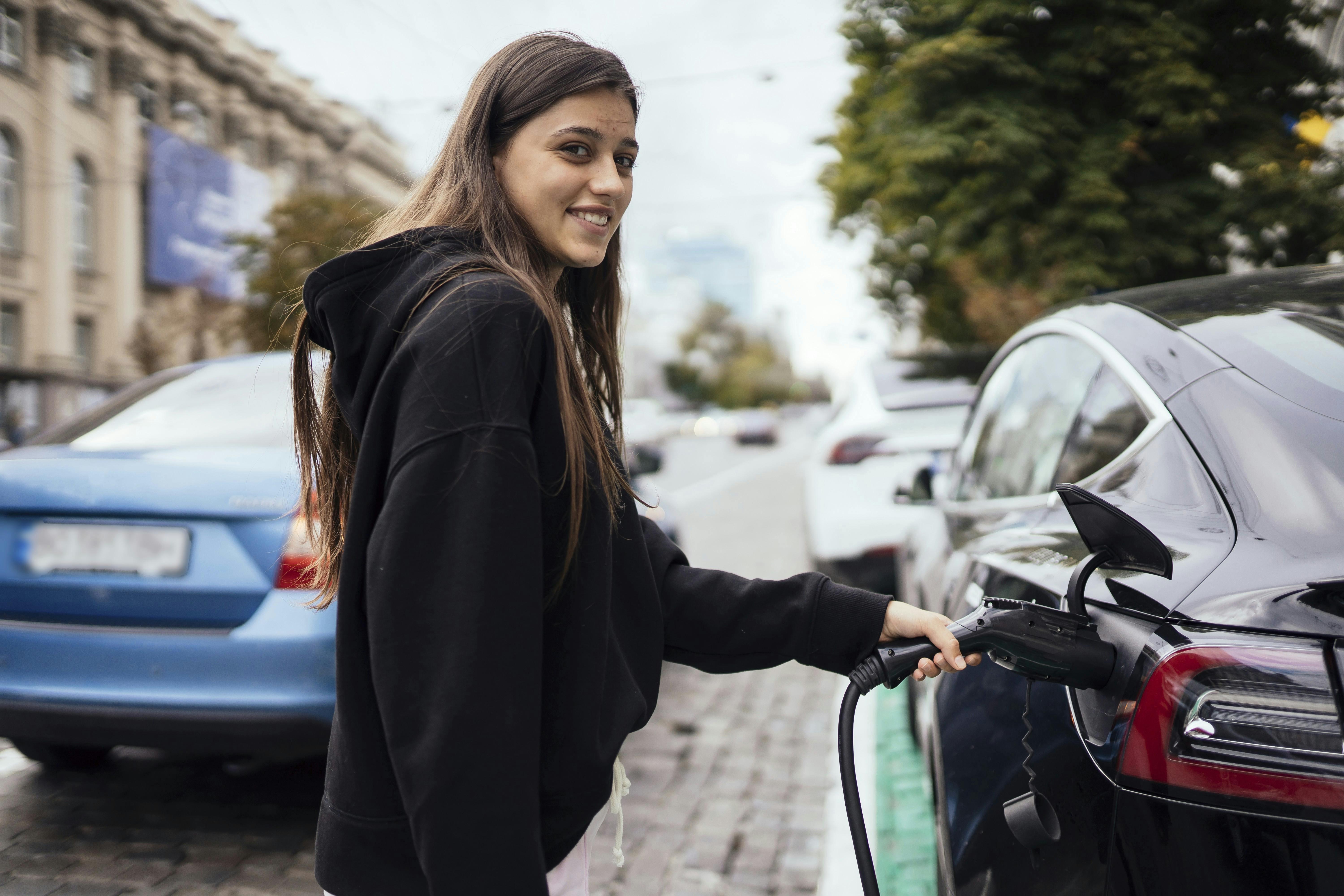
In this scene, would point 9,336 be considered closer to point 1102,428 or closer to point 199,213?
point 199,213

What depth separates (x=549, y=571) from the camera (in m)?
1.23

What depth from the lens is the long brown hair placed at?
1.22m

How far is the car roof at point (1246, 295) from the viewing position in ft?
6.15

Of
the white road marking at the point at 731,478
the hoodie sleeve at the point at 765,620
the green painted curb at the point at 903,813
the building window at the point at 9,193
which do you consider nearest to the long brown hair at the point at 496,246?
the hoodie sleeve at the point at 765,620

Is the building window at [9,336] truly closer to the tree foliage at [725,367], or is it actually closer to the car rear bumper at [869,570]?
the car rear bumper at [869,570]

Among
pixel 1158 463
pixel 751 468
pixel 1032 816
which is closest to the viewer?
pixel 1032 816

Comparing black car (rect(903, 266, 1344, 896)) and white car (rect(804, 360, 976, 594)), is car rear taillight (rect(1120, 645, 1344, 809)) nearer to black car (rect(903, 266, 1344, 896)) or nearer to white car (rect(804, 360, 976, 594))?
black car (rect(903, 266, 1344, 896))

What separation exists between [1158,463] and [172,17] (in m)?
19.6

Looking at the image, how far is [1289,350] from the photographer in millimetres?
1665

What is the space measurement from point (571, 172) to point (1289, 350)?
121 centimetres

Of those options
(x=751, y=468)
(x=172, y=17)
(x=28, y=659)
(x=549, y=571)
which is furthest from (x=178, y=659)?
(x=751, y=468)

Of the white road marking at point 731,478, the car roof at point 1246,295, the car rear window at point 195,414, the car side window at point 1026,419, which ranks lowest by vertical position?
the white road marking at point 731,478

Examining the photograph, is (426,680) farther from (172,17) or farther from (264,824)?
(172,17)

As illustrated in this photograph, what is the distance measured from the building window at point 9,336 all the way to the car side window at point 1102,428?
2612 centimetres
